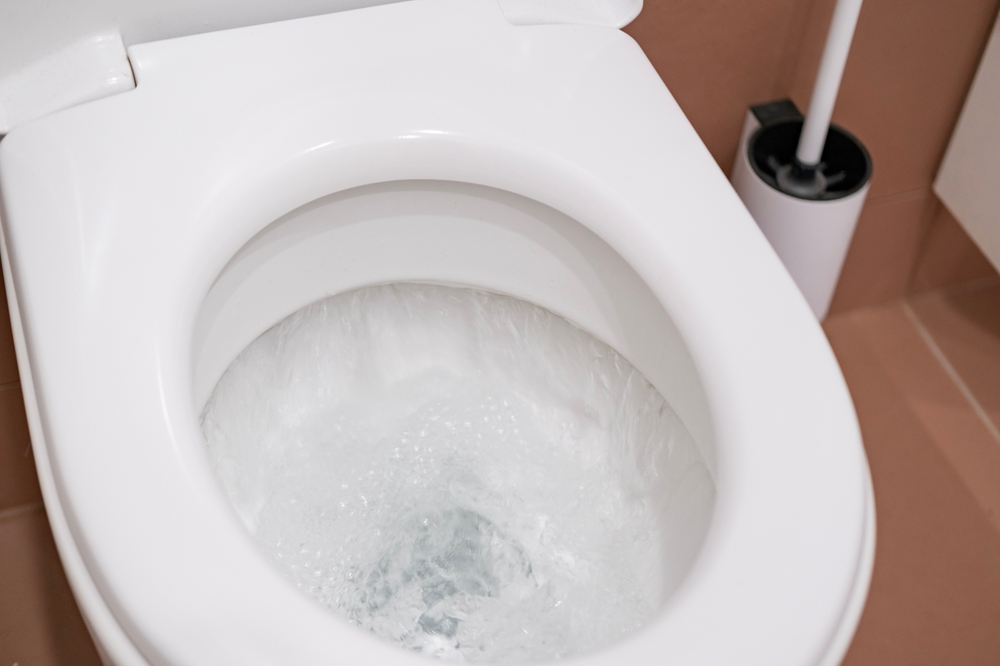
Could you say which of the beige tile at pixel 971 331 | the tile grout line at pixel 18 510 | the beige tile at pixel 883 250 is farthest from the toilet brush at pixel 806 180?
the tile grout line at pixel 18 510

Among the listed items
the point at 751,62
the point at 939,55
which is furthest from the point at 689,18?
the point at 939,55

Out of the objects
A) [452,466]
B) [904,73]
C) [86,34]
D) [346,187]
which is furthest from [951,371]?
[86,34]

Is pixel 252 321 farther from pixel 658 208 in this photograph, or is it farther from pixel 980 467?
pixel 980 467

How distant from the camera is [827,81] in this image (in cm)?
74

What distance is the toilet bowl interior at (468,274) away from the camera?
0.56 m

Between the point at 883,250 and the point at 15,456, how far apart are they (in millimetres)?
949

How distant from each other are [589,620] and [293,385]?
0.91 feet

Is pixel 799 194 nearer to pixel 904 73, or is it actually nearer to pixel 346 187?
pixel 904 73

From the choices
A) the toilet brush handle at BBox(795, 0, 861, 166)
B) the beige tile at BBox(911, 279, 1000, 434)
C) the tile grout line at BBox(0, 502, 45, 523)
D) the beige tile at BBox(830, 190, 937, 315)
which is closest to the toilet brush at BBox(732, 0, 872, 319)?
the toilet brush handle at BBox(795, 0, 861, 166)

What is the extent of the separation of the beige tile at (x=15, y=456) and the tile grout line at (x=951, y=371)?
97 centimetres

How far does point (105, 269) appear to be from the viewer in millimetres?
471

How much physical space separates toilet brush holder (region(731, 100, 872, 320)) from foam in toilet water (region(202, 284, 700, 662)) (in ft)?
0.84

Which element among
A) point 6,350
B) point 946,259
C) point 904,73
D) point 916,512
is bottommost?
point 916,512

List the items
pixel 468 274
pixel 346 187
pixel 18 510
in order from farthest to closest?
pixel 18 510, pixel 468 274, pixel 346 187
